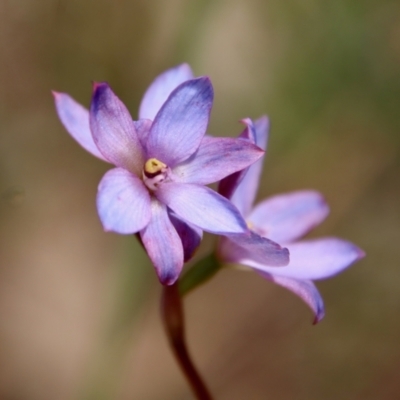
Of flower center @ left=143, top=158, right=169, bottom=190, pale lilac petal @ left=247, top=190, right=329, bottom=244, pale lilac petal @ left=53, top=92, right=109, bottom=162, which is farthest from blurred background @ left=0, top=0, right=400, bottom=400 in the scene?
flower center @ left=143, top=158, right=169, bottom=190

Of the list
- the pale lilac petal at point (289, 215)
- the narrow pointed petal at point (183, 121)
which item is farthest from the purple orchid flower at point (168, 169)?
the pale lilac petal at point (289, 215)

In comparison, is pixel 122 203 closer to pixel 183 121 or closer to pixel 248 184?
pixel 183 121

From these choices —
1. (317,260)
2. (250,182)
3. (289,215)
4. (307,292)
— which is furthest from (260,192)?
(307,292)

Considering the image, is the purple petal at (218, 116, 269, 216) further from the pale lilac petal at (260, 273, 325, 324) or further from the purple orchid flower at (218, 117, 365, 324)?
the pale lilac petal at (260, 273, 325, 324)

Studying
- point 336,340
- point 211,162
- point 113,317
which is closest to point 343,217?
point 336,340

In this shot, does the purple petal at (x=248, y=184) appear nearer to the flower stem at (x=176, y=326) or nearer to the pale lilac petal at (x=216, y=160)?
the pale lilac petal at (x=216, y=160)

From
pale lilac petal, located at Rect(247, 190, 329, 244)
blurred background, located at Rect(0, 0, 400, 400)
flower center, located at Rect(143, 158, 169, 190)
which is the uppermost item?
flower center, located at Rect(143, 158, 169, 190)
